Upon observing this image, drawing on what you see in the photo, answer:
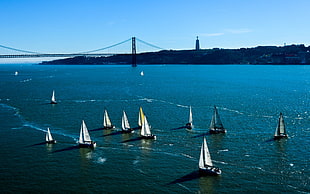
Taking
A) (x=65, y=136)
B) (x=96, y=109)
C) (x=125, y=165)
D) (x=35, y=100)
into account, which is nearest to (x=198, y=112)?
(x=96, y=109)

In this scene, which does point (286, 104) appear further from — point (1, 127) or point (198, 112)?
point (1, 127)

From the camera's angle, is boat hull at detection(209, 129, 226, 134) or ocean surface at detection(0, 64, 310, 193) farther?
boat hull at detection(209, 129, 226, 134)

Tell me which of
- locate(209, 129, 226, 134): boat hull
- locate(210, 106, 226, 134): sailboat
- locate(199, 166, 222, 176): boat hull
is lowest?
locate(199, 166, 222, 176): boat hull

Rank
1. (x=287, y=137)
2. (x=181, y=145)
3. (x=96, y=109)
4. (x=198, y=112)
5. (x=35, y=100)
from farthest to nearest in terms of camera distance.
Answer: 1. (x=35, y=100)
2. (x=96, y=109)
3. (x=198, y=112)
4. (x=287, y=137)
5. (x=181, y=145)

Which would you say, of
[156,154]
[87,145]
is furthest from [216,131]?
[87,145]

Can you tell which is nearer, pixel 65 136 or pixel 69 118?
pixel 65 136

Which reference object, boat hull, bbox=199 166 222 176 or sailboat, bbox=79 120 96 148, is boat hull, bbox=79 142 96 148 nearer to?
sailboat, bbox=79 120 96 148

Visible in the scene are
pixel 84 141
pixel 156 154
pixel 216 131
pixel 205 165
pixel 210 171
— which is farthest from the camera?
pixel 216 131

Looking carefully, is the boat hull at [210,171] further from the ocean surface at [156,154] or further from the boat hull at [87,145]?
the boat hull at [87,145]

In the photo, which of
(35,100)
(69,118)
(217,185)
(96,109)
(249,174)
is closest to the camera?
(217,185)

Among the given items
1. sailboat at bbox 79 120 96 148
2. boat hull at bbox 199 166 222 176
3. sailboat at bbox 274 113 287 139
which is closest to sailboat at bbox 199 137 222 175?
boat hull at bbox 199 166 222 176

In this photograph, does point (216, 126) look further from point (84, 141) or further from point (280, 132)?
point (84, 141)
